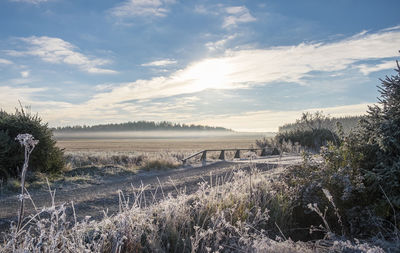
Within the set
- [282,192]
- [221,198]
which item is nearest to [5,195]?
[221,198]

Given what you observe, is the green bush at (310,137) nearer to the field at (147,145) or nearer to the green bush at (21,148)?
the field at (147,145)

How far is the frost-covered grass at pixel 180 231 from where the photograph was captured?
3.29 m

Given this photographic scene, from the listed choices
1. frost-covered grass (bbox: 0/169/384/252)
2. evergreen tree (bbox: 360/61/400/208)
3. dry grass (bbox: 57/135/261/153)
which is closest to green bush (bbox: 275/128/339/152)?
dry grass (bbox: 57/135/261/153)

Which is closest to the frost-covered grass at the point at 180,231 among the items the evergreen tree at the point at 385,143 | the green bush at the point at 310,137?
the evergreen tree at the point at 385,143

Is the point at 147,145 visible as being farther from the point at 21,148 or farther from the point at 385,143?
the point at 385,143

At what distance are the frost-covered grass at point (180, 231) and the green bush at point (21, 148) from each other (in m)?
8.02

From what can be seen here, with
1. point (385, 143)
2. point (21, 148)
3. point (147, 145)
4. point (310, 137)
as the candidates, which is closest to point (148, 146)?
point (147, 145)

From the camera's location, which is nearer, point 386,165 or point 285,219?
point 386,165

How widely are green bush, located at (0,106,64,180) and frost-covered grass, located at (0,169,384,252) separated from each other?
26.3 feet

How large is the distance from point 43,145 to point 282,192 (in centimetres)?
1025

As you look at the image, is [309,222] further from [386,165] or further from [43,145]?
[43,145]

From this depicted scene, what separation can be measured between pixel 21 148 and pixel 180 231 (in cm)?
1026

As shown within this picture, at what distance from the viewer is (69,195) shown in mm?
9523

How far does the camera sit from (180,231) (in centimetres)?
401
